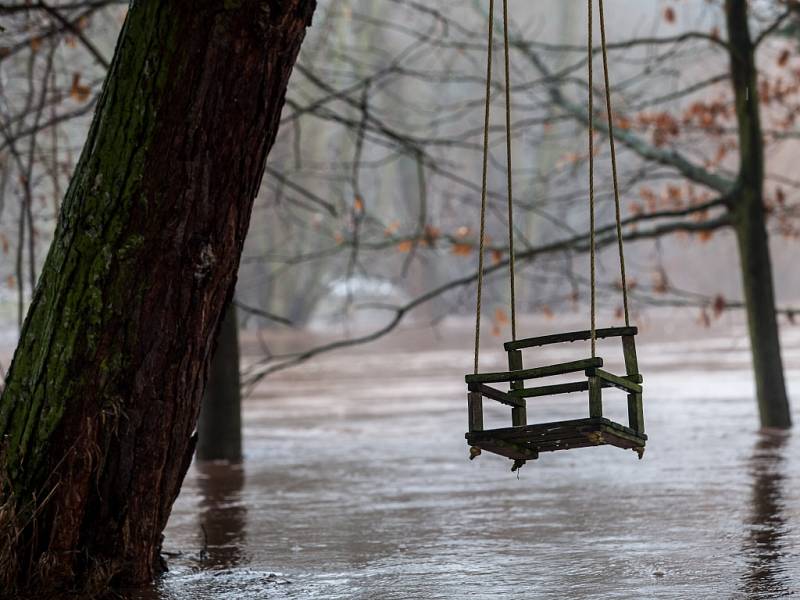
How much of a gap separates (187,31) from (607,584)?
7.84ft

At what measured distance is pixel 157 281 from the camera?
15.5 ft

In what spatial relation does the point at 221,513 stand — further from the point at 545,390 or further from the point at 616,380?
the point at 616,380

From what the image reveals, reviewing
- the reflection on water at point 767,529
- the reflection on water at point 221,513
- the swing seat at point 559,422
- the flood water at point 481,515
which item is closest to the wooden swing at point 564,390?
the swing seat at point 559,422

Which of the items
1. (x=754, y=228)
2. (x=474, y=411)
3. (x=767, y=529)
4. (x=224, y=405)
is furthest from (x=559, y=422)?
(x=754, y=228)

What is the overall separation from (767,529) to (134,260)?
3035mm

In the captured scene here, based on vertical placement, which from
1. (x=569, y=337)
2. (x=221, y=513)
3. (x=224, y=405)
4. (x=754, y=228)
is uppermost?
(x=754, y=228)

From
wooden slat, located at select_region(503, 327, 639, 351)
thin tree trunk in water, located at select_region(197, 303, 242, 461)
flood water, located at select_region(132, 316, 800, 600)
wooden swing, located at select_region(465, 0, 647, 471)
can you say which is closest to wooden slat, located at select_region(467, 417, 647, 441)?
wooden swing, located at select_region(465, 0, 647, 471)

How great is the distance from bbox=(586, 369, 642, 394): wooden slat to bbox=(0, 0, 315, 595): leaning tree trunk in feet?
4.57

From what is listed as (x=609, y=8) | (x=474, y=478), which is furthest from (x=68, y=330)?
(x=609, y=8)

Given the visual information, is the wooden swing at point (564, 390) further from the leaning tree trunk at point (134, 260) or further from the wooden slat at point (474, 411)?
the leaning tree trunk at point (134, 260)

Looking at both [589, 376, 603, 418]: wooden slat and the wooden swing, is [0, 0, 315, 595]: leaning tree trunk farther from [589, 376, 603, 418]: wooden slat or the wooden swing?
[589, 376, 603, 418]: wooden slat

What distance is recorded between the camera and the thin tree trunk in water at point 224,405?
377 inches

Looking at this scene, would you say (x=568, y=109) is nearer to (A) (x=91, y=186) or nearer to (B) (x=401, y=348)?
(A) (x=91, y=186)

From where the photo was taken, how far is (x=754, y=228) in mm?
10438
